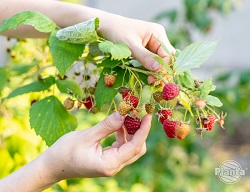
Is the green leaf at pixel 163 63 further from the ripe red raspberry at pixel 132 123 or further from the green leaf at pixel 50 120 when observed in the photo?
the green leaf at pixel 50 120

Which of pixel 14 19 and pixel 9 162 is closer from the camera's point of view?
pixel 14 19

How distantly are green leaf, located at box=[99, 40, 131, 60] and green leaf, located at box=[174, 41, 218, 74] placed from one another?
0.08m

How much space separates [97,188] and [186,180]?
2.76 ft

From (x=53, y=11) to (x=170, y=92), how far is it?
15.6 inches

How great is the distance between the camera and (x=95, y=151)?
103 centimetres

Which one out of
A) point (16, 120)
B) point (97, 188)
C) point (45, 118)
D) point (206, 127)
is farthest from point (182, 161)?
point (206, 127)

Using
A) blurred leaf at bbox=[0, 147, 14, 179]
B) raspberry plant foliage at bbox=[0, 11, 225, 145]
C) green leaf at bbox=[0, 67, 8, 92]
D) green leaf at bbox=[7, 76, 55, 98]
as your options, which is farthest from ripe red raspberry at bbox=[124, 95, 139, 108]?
blurred leaf at bbox=[0, 147, 14, 179]

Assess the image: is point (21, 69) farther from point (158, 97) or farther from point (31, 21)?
point (158, 97)

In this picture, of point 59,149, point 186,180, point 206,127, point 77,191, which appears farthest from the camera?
point 186,180

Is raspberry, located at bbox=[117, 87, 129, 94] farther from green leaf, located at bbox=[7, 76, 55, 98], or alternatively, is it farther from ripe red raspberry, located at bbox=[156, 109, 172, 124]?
green leaf, located at bbox=[7, 76, 55, 98]

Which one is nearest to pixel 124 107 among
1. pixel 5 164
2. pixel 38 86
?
pixel 38 86

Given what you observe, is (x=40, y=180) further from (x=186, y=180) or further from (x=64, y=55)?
(x=186, y=180)

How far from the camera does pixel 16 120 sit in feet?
5.45

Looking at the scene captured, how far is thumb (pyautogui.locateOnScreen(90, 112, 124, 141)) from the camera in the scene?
99 centimetres
